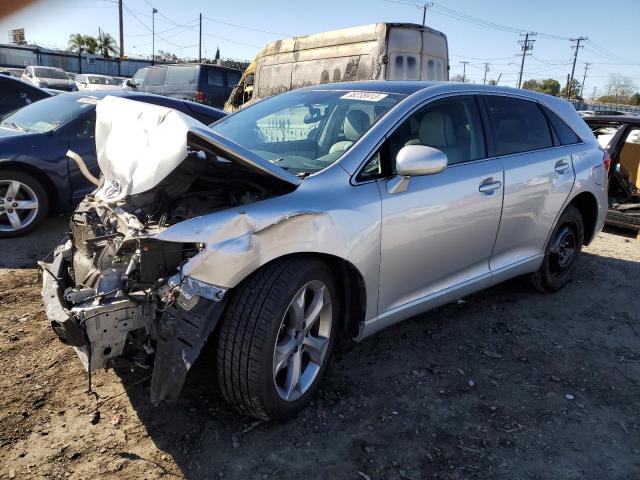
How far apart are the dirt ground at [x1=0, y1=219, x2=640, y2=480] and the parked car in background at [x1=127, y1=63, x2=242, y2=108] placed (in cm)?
1207

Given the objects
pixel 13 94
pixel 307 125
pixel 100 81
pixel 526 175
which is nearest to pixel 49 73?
pixel 100 81

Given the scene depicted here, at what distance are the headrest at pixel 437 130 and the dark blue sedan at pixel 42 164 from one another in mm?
3904

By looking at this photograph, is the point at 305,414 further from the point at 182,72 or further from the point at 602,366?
the point at 182,72

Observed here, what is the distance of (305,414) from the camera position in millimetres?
2697

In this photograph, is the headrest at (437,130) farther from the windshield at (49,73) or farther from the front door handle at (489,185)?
the windshield at (49,73)

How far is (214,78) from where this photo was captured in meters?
15.3

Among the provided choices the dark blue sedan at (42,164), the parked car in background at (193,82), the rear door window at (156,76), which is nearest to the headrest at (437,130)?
the dark blue sedan at (42,164)

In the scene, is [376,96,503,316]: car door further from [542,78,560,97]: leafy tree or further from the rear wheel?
[542,78,560,97]: leafy tree

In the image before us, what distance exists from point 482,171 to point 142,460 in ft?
8.47

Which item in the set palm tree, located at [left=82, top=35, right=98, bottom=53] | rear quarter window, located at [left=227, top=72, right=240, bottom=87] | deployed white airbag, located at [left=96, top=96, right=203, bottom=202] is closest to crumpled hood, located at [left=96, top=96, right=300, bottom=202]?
deployed white airbag, located at [left=96, top=96, right=203, bottom=202]

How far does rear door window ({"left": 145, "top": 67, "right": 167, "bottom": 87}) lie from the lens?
50.7ft

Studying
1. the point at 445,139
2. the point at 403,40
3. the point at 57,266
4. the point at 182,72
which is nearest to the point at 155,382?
the point at 57,266

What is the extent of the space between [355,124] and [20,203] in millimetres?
3915

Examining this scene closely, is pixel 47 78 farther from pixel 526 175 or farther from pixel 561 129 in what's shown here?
pixel 526 175
